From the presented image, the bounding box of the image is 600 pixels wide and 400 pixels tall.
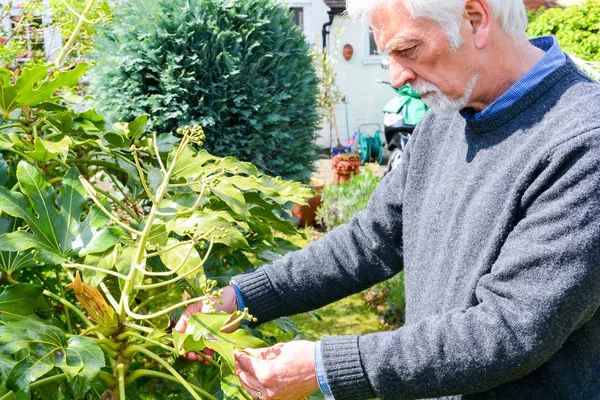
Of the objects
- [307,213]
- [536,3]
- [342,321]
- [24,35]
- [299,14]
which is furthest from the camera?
[299,14]

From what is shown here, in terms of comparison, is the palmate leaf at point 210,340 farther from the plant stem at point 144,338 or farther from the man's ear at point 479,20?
the man's ear at point 479,20

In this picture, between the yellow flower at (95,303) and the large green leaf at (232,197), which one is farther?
the large green leaf at (232,197)

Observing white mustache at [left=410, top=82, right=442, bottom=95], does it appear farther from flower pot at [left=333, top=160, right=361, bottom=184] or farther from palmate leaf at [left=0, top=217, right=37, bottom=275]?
flower pot at [left=333, top=160, right=361, bottom=184]

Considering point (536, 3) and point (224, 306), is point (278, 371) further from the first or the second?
point (536, 3)

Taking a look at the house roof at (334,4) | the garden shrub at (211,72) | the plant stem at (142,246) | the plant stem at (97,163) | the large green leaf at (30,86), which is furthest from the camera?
the house roof at (334,4)

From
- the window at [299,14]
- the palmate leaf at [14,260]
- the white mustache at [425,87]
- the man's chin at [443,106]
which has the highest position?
the white mustache at [425,87]

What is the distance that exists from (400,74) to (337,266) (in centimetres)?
55

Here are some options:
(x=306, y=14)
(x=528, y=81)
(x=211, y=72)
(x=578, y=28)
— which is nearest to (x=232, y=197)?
(x=528, y=81)

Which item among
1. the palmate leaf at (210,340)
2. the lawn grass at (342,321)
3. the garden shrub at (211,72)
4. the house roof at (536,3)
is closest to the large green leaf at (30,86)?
the palmate leaf at (210,340)

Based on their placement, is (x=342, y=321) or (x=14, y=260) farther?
(x=342, y=321)

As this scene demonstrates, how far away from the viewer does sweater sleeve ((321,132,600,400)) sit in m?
1.25

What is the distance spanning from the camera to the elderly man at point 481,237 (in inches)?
50.1

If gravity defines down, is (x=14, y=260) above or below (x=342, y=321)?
above

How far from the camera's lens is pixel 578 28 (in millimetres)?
7438
